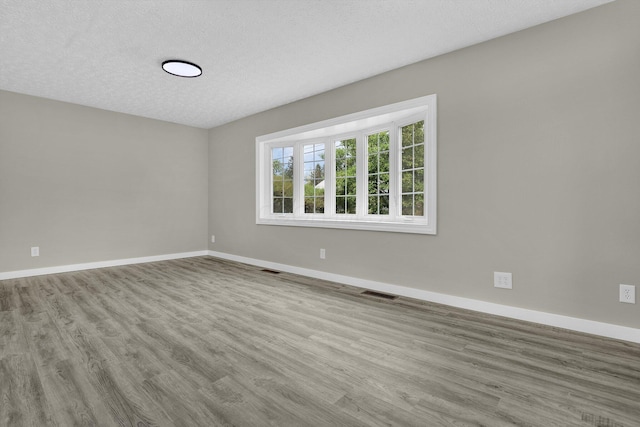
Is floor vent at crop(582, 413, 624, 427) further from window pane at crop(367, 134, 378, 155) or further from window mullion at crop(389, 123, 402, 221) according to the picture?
window pane at crop(367, 134, 378, 155)

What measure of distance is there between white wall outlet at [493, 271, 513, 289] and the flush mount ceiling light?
3.75m

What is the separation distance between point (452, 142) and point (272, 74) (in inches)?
85.7

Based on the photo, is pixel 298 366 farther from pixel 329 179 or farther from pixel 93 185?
pixel 93 185

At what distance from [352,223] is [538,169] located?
1.99 m

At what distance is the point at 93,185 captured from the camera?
15.7 feet

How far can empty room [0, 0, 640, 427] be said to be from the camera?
5.50 feet

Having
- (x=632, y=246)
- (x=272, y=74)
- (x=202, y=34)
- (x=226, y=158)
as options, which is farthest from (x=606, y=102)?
(x=226, y=158)

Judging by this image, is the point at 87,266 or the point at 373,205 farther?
the point at 87,266

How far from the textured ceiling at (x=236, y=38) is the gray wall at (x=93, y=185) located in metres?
0.64

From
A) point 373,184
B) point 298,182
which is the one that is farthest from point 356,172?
point 298,182

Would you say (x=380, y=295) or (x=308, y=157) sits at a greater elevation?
(x=308, y=157)

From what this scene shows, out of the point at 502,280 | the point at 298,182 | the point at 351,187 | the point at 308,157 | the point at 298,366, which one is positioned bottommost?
the point at 298,366

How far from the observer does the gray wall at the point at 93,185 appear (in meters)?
4.17

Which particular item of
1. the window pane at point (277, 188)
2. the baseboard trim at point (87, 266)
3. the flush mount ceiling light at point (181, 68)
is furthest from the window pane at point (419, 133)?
the baseboard trim at point (87, 266)
